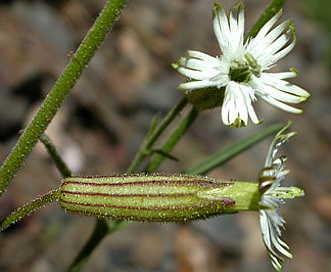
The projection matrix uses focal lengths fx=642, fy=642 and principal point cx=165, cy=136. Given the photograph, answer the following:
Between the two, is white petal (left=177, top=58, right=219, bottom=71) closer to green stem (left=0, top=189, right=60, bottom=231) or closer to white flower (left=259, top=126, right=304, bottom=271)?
white flower (left=259, top=126, right=304, bottom=271)

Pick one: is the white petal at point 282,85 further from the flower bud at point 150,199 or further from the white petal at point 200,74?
the flower bud at point 150,199

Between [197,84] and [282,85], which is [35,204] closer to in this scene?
[197,84]

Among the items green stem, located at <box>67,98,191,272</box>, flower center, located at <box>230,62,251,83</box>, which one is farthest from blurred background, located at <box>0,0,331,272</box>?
flower center, located at <box>230,62,251,83</box>

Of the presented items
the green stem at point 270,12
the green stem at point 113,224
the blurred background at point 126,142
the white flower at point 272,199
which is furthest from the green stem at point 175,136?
the blurred background at point 126,142

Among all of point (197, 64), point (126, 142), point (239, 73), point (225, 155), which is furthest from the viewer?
point (126, 142)

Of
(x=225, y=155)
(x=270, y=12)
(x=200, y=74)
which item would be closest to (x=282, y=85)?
(x=200, y=74)

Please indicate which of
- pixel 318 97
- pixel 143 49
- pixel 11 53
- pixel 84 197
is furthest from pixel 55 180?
pixel 318 97
